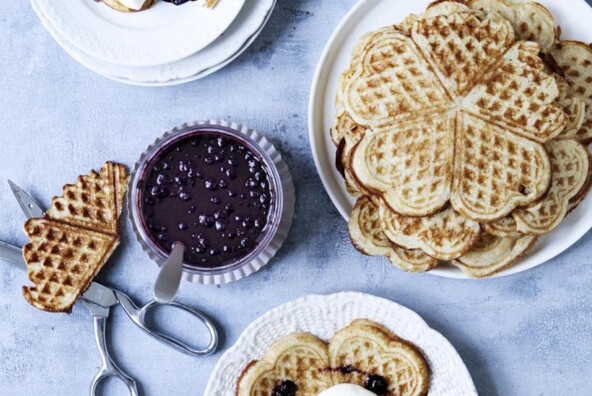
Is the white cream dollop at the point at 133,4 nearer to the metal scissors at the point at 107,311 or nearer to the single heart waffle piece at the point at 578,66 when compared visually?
the metal scissors at the point at 107,311

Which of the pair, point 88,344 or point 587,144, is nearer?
point 587,144

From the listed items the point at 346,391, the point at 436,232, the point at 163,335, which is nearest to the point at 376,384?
the point at 346,391

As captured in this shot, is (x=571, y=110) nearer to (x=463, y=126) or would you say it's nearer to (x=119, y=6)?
(x=463, y=126)

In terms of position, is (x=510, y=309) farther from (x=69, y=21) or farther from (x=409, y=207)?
(x=69, y=21)

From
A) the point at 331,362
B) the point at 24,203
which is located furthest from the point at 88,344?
the point at 331,362

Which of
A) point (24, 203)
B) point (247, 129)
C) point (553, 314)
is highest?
point (247, 129)

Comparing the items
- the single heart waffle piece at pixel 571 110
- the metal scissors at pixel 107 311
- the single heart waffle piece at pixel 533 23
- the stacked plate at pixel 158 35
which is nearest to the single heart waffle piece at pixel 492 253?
the single heart waffle piece at pixel 571 110
